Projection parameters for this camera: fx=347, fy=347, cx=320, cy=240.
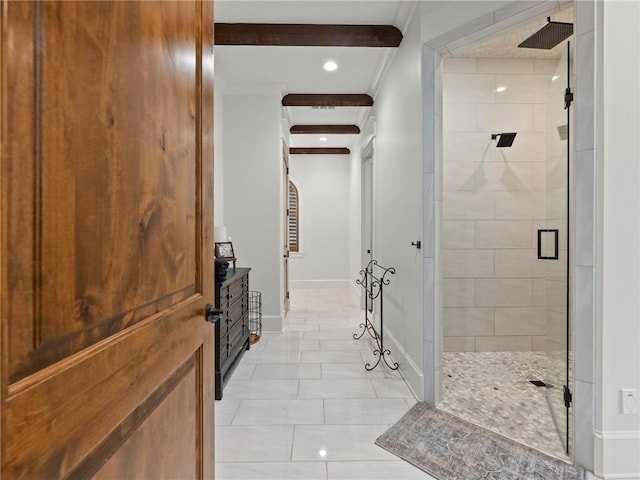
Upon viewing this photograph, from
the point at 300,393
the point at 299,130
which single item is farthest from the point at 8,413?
the point at 299,130

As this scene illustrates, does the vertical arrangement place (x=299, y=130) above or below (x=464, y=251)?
above

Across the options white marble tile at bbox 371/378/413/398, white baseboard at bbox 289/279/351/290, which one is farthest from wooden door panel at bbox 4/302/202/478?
white baseboard at bbox 289/279/351/290

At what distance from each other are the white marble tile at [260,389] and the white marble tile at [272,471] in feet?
2.41

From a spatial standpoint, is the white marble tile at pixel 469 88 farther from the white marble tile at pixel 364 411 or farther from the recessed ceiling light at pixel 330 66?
the white marble tile at pixel 364 411

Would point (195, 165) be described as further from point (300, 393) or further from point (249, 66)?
point (249, 66)

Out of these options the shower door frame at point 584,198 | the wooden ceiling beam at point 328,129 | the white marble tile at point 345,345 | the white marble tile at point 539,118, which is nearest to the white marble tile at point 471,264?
the white marble tile at point 345,345

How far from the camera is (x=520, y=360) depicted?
10.5ft

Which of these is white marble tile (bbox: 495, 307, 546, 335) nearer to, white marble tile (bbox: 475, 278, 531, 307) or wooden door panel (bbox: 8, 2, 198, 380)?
white marble tile (bbox: 475, 278, 531, 307)

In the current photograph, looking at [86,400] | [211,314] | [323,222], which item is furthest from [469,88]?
[323,222]

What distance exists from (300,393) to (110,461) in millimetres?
2060

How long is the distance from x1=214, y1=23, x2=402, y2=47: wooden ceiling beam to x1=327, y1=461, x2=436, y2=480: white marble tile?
309 cm

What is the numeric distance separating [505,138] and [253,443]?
128 inches

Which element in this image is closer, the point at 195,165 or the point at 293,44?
the point at 195,165
